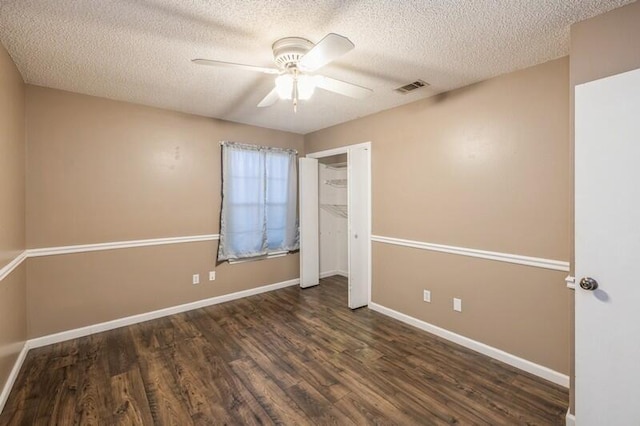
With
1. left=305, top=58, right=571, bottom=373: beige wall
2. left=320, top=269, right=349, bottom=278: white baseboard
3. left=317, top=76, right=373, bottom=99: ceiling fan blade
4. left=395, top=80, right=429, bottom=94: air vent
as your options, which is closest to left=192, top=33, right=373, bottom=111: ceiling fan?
left=317, top=76, right=373, bottom=99: ceiling fan blade

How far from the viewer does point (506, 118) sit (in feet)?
7.98

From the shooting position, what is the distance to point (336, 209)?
17.3ft

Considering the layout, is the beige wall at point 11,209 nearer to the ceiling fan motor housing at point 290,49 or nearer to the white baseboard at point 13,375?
the white baseboard at point 13,375

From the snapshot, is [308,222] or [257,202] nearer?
[257,202]

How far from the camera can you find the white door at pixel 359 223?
3.63 meters

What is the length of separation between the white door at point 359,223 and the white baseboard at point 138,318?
53.0 inches

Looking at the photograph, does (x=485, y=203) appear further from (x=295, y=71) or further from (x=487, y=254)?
(x=295, y=71)

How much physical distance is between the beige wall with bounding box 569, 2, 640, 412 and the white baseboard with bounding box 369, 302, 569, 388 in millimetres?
473

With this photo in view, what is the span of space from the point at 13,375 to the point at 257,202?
2.81 m

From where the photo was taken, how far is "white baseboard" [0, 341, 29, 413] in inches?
76.2

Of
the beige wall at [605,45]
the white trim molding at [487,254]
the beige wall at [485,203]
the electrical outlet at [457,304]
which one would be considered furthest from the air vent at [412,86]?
the electrical outlet at [457,304]

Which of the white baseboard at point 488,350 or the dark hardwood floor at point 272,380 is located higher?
the white baseboard at point 488,350

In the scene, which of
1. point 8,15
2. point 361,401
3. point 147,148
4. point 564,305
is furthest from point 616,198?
point 147,148

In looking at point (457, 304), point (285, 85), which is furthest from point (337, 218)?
point (285, 85)
